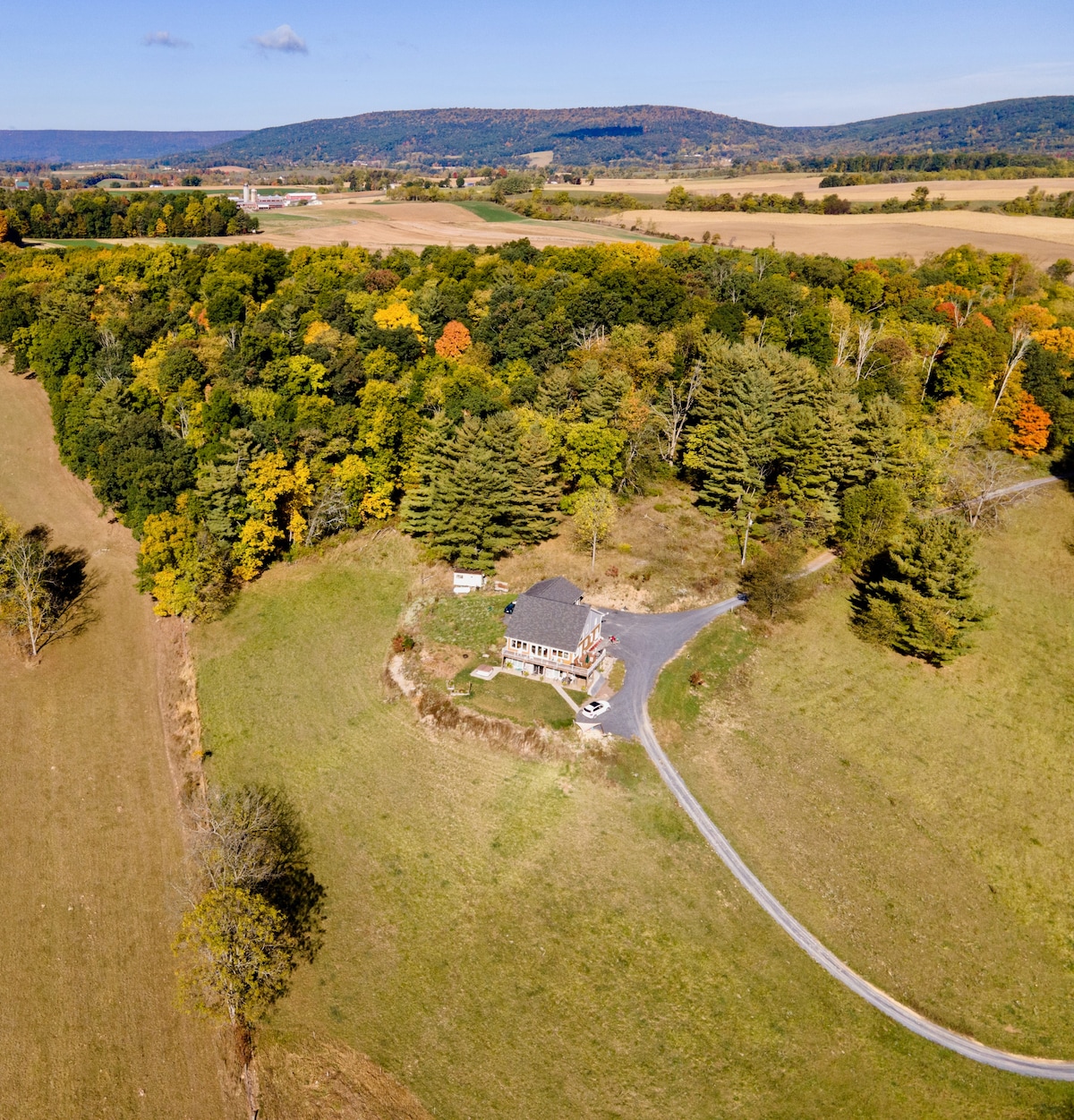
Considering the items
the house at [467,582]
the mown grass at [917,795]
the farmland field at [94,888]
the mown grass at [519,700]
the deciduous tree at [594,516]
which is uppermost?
the deciduous tree at [594,516]

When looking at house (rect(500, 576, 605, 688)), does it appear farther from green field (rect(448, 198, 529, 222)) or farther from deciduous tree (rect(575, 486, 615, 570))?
green field (rect(448, 198, 529, 222))

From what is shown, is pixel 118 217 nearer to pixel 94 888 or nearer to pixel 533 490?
pixel 533 490

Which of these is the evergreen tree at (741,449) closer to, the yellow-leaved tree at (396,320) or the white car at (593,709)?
the white car at (593,709)

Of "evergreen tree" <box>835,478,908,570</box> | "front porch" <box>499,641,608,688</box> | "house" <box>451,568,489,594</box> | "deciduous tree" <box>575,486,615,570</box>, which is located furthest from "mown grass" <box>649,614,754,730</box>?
"house" <box>451,568,489,594</box>

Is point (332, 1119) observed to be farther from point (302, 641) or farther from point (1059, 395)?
point (1059, 395)

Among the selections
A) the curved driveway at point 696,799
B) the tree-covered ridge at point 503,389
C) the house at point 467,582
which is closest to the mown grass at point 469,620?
the house at point 467,582

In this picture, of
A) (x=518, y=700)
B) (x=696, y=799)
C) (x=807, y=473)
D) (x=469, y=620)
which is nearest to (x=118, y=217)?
(x=469, y=620)
